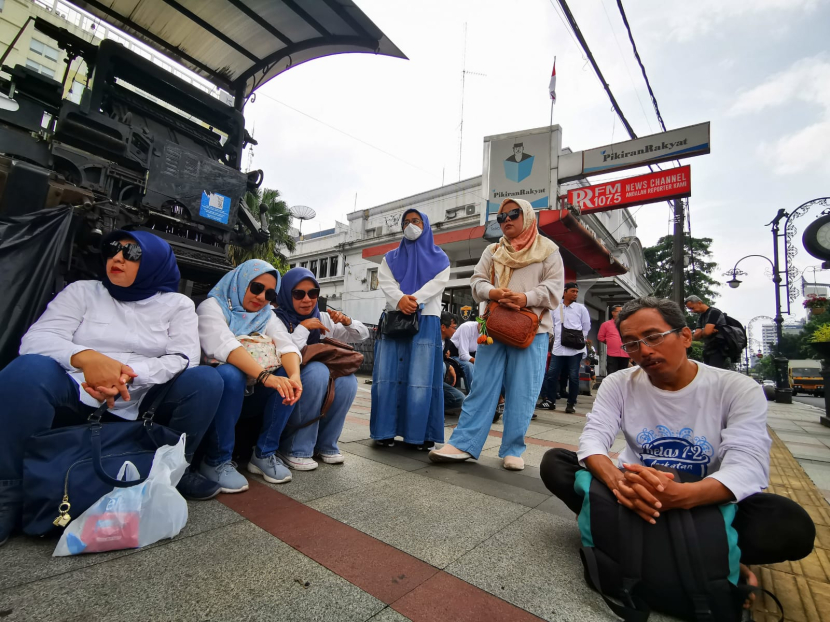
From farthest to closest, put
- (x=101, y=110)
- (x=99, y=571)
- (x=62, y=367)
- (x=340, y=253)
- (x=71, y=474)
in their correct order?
(x=340, y=253)
(x=101, y=110)
(x=62, y=367)
(x=71, y=474)
(x=99, y=571)

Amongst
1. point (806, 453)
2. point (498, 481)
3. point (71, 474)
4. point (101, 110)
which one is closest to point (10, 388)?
point (71, 474)

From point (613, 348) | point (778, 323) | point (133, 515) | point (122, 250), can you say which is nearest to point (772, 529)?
point (133, 515)

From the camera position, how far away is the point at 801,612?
1.26m

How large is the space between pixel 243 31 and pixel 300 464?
14.7ft

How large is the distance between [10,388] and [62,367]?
0.18 meters

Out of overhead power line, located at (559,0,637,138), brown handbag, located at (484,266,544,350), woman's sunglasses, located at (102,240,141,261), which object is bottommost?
brown handbag, located at (484,266,544,350)

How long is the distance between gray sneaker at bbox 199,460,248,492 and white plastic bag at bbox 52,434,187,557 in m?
0.50

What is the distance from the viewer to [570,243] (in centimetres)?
1164

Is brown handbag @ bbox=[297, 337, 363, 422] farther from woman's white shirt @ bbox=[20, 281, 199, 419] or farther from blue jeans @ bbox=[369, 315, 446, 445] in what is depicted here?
woman's white shirt @ bbox=[20, 281, 199, 419]

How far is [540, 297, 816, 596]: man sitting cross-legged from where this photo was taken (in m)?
1.25

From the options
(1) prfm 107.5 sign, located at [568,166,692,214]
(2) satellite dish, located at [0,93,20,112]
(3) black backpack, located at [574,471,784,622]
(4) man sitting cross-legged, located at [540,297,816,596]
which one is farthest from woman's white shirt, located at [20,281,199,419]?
(1) prfm 107.5 sign, located at [568,166,692,214]

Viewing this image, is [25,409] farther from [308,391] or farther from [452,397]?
[452,397]

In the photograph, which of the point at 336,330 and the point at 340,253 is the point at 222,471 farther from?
the point at 340,253

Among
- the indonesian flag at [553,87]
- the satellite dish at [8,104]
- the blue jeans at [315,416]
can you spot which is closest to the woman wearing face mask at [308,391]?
the blue jeans at [315,416]
